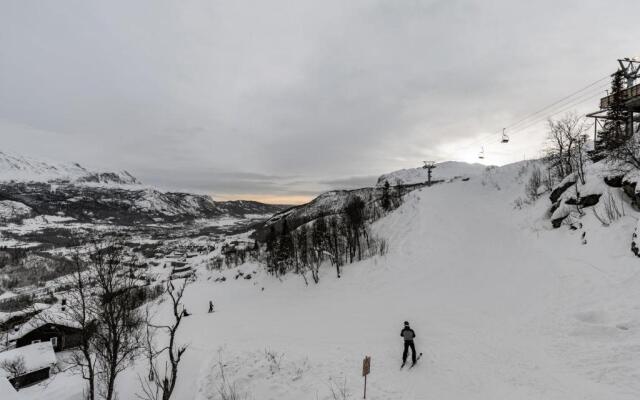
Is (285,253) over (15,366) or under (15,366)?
over

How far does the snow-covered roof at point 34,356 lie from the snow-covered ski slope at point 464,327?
81.3 ft

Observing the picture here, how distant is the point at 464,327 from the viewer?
19.2 meters

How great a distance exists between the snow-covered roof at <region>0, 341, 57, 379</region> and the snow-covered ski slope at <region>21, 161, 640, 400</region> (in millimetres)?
24768

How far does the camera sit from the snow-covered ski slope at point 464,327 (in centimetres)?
1245

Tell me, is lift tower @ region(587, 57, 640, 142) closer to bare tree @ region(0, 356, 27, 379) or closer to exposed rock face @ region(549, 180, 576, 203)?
exposed rock face @ region(549, 180, 576, 203)

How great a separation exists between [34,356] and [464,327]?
6044cm

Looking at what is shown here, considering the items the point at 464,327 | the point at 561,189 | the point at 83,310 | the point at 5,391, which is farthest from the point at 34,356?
the point at 561,189

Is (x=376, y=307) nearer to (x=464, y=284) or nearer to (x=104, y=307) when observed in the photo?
(x=464, y=284)

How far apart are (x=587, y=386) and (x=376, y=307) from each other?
1836 centimetres

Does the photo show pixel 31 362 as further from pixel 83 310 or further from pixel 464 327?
pixel 464 327

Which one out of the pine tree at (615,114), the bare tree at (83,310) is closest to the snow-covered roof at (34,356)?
the bare tree at (83,310)

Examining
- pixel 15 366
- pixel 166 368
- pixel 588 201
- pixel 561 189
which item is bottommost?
pixel 15 366

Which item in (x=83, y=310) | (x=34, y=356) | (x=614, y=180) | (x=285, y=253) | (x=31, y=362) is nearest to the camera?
(x=83, y=310)

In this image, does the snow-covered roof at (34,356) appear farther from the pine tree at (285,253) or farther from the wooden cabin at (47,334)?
the pine tree at (285,253)
